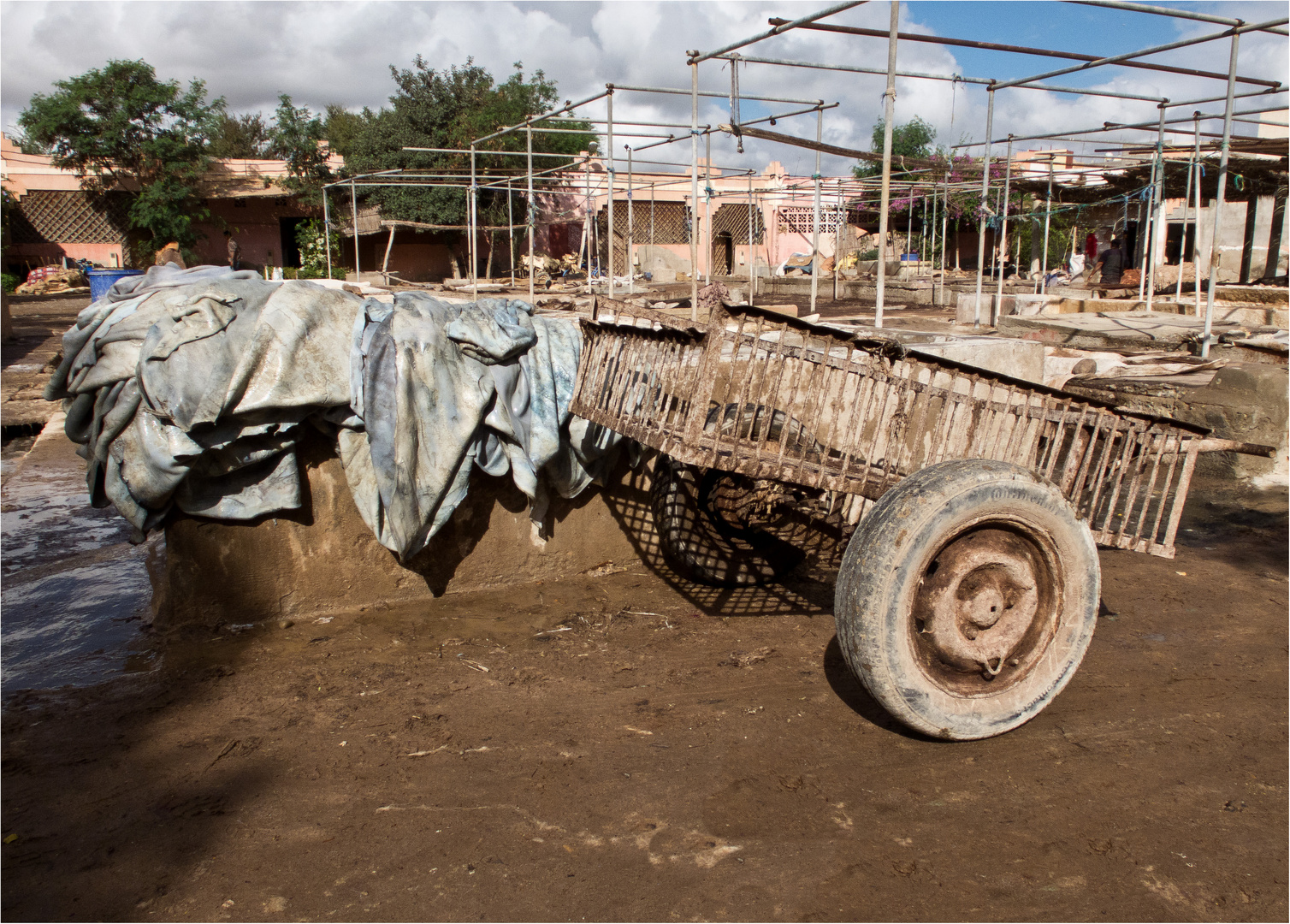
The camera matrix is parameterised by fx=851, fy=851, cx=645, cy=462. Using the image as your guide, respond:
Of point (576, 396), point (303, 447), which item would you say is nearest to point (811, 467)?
point (576, 396)

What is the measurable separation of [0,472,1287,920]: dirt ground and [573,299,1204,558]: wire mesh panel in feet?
2.82

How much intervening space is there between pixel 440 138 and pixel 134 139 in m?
8.71

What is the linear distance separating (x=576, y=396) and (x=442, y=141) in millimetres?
26772

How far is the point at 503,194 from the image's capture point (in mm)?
26000

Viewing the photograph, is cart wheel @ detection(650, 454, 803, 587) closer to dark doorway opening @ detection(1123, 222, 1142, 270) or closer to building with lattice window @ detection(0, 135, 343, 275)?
dark doorway opening @ detection(1123, 222, 1142, 270)

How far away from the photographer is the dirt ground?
2215mm

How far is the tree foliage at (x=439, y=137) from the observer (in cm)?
2569

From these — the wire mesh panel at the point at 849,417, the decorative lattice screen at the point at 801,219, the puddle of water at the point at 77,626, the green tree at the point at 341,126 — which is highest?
the green tree at the point at 341,126

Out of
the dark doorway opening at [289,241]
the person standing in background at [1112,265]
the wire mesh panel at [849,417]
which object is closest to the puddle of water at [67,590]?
the wire mesh panel at [849,417]

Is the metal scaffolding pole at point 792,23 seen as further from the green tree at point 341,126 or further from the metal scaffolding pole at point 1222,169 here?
the green tree at point 341,126

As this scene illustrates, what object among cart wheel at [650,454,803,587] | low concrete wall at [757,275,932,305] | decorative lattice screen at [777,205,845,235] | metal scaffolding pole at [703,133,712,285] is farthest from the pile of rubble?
cart wheel at [650,454,803,587]

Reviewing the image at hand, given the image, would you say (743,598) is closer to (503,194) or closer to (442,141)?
(503,194)

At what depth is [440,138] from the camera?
2764 cm

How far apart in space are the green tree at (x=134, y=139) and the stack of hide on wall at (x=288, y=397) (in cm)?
2429
